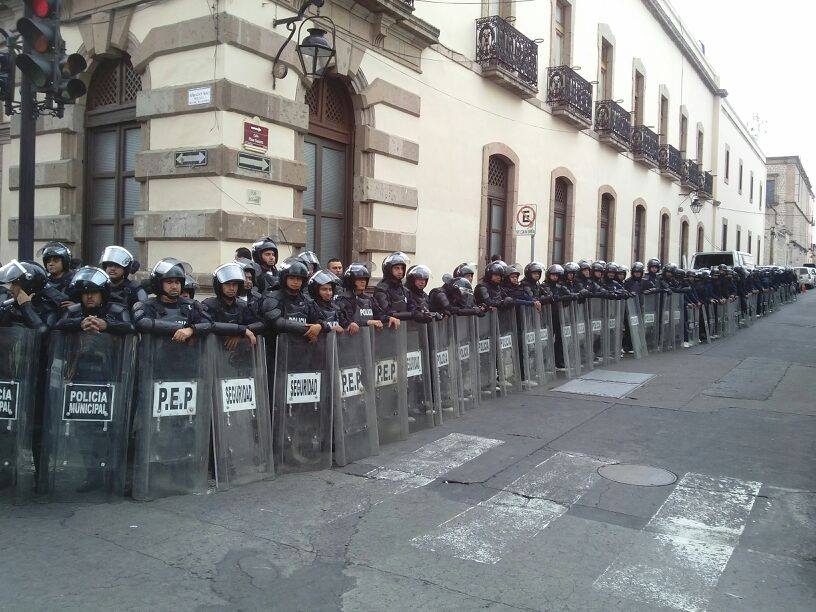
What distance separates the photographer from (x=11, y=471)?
5488mm

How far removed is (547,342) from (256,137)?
5.35 metres

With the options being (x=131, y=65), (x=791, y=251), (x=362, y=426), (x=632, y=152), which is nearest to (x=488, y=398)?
(x=362, y=426)

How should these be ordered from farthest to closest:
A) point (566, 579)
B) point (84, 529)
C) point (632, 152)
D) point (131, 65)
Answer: point (632, 152) < point (131, 65) < point (84, 529) < point (566, 579)

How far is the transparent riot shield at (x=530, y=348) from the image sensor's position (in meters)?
10.7

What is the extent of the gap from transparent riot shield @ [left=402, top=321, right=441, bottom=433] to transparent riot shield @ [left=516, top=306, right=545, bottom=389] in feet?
8.90

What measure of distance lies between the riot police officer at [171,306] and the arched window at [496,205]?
11.1 meters

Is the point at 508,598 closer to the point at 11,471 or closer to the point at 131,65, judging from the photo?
the point at 11,471

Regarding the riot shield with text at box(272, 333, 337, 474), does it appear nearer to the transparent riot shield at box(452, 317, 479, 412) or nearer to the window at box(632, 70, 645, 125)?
the transparent riot shield at box(452, 317, 479, 412)

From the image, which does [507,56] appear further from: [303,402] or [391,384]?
[303,402]

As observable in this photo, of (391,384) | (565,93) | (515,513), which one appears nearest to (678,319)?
(565,93)

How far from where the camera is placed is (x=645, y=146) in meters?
26.0

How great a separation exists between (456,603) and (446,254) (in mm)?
11118

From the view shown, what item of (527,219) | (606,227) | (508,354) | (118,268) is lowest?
→ (508,354)

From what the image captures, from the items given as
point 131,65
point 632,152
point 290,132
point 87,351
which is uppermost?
point 632,152
